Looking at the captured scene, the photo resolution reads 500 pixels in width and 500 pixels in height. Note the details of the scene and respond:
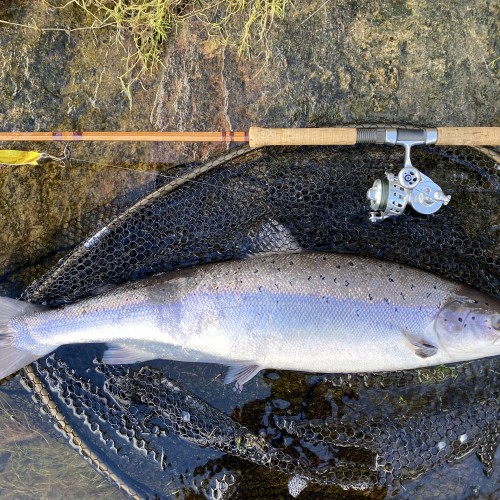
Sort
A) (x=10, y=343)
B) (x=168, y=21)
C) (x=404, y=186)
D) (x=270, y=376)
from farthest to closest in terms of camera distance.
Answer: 1. (x=270, y=376)
2. (x=168, y=21)
3. (x=10, y=343)
4. (x=404, y=186)

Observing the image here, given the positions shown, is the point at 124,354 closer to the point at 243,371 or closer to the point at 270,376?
the point at 243,371

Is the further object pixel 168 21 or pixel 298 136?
pixel 168 21

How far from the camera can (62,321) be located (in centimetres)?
198

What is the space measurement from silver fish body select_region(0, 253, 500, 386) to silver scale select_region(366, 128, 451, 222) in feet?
0.98

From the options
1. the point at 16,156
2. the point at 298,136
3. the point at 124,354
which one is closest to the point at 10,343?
the point at 124,354

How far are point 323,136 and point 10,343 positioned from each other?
1.66 meters

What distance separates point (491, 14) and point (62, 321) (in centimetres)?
243

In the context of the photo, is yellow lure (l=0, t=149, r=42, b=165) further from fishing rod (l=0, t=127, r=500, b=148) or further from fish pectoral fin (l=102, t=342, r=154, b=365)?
fish pectoral fin (l=102, t=342, r=154, b=365)

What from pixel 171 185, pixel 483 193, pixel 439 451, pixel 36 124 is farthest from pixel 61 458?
pixel 483 193

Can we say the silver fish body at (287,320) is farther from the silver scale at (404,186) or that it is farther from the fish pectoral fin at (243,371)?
the silver scale at (404,186)

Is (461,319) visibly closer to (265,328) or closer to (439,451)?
(439,451)

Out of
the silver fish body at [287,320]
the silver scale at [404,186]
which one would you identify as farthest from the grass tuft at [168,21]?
the silver fish body at [287,320]

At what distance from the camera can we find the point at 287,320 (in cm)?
196

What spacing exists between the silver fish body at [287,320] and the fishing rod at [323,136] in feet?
1.77
